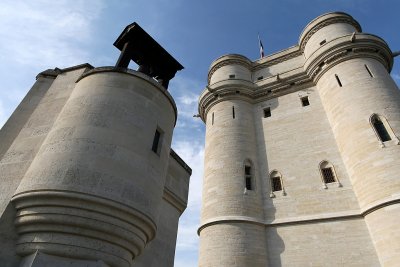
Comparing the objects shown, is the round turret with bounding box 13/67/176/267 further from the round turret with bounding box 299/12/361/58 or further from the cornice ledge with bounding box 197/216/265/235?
the round turret with bounding box 299/12/361/58

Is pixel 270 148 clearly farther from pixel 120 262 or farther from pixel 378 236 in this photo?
pixel 120 262

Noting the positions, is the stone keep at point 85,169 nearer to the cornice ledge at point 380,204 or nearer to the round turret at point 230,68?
the cornice ledge at point 380,204

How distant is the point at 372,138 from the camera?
12.2 m

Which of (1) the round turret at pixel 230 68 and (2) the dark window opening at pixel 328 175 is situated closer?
(2) the dark window opening at pixel 328 175

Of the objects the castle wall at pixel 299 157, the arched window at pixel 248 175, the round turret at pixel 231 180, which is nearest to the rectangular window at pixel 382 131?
the castle wall at pixel 299 157

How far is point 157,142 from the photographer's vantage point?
7.13m

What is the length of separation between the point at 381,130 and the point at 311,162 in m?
3.47

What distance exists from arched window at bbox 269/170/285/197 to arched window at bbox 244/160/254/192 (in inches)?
40.1

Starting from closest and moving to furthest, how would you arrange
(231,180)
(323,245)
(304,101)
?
(323,245) → (231,180) → (304,101)

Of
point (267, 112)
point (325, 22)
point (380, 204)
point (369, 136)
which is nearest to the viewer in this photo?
point (380, 204)

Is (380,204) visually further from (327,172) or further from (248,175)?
(248,175)

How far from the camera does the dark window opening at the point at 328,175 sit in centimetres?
1325

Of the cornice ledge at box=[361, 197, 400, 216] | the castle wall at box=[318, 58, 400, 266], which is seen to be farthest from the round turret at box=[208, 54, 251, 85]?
the cornice ledge at box=[361, 197, 400, 216]

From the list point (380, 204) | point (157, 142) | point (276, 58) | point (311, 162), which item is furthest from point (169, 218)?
point (276, 58)
